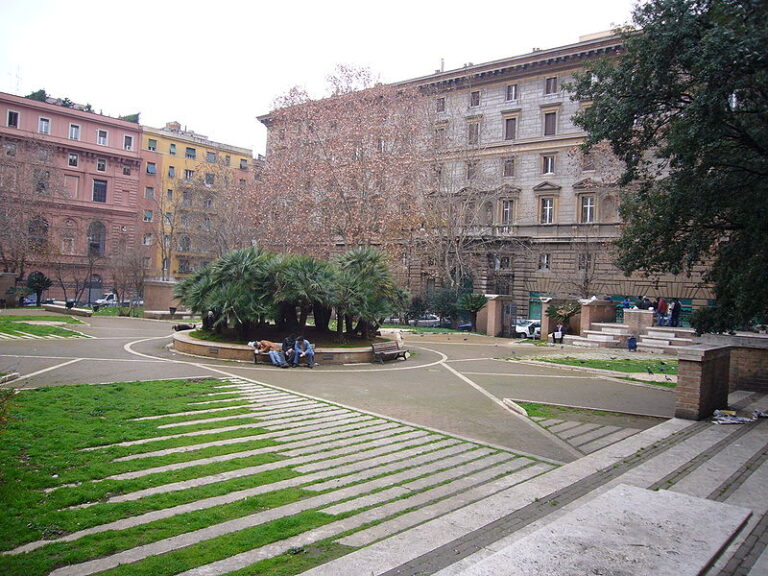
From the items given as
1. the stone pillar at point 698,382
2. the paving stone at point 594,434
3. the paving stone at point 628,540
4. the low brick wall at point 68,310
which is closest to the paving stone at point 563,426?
the paving stone at point 594,434

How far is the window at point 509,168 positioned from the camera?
4566cm

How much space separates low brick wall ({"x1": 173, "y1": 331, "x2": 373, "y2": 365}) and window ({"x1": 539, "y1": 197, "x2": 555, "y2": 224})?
94.3ft

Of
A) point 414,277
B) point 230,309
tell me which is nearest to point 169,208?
point 414,277

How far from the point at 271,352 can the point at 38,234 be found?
33808mm

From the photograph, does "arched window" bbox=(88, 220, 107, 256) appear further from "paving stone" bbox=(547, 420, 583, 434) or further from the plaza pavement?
"paving stone" bbox=(547, 420, 583, 434)

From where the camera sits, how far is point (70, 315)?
32.5 m

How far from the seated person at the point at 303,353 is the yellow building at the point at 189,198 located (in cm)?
2564

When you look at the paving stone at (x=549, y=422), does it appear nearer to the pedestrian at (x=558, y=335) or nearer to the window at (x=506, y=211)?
the pedestrian at (x=558, y=335)

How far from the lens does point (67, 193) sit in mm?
51219

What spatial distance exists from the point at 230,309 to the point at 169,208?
1759 inches

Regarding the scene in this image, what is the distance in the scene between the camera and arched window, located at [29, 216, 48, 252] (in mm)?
40375

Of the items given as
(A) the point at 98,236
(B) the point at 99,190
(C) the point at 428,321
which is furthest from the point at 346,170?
(B) the point at 99,190

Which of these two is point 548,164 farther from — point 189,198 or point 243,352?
point 189,198

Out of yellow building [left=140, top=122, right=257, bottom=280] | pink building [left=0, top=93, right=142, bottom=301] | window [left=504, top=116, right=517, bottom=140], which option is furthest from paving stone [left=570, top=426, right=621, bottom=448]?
pink building [left=0, top=93, right=142, bottom=301]
